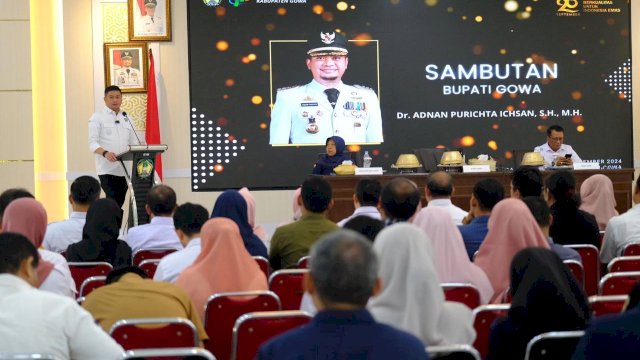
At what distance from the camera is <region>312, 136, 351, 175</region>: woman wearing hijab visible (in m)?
10.3

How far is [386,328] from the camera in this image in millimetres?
2096

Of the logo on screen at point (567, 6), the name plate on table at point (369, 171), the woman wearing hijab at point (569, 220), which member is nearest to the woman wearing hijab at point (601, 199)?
the woman wearing hijab at point (569, 220)

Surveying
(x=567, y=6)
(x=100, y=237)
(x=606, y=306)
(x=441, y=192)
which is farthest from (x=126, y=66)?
(x=606, y=306)

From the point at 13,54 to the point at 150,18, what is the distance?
5.42 ft

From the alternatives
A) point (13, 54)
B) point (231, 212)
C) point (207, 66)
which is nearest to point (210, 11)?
point (207, 66)

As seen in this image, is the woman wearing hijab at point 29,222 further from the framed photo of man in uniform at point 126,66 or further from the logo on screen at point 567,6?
the logo on screen at point 567,6

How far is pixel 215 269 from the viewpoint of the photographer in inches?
162

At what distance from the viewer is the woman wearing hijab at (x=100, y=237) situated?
17.0 feet

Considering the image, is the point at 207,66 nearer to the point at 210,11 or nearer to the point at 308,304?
the point at 210,11

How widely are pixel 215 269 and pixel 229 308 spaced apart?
9.8 inches

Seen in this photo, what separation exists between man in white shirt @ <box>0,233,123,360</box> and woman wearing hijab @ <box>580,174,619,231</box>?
502 cm

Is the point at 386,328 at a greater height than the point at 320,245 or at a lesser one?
lesser

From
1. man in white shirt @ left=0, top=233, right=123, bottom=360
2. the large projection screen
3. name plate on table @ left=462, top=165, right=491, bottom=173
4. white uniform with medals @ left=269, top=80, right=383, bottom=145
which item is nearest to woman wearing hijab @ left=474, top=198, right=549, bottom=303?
man in white shirt @ left=0, top=233, right=123, bottom=360

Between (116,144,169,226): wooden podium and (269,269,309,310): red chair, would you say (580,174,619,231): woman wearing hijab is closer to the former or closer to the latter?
(269,269,309,310): red chair
